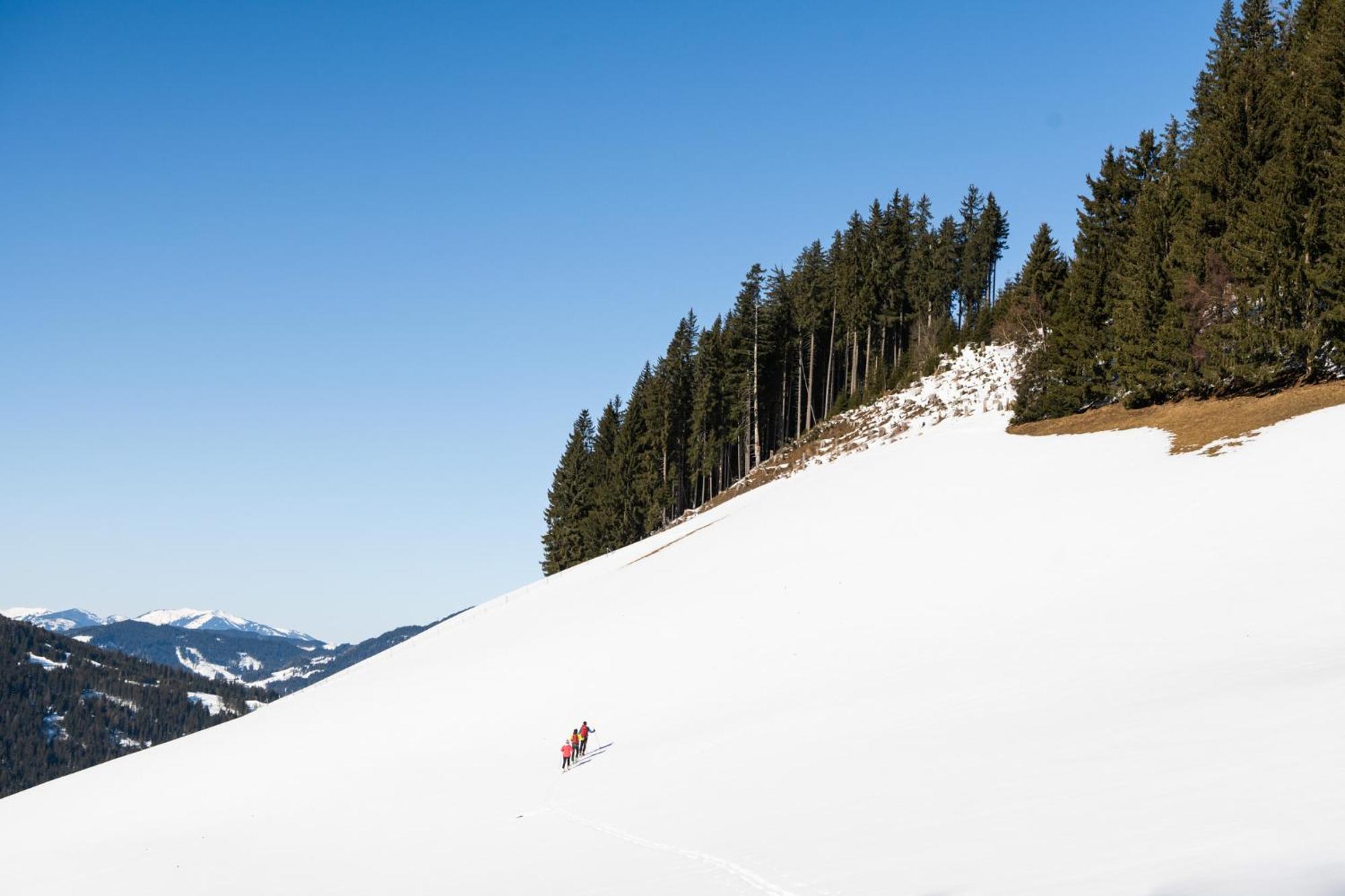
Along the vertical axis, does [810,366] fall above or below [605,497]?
above

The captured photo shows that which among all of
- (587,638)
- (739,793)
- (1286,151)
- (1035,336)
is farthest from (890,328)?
(739,793)

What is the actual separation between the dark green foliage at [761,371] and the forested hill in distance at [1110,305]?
0.78 ft

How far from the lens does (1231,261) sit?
32.5 metres

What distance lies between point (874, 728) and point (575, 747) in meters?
7.82

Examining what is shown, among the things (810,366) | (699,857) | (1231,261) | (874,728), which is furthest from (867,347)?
(699,857)

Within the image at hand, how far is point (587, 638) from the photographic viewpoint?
107 feet

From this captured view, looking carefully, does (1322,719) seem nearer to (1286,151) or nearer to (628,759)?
(628,759)

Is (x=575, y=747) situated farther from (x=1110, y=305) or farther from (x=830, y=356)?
(x=830, y=356)

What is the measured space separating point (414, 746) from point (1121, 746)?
19.7 m

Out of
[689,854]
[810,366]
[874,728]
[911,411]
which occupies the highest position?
[810,366]

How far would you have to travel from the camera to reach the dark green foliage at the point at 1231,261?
101 feet

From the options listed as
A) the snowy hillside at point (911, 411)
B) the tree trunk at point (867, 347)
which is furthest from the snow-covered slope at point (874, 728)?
the tree trunk at point (867, 347)

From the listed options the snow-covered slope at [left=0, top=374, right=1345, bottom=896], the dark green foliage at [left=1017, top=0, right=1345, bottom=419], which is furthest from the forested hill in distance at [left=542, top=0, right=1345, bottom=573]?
the snow-covered slope at [left=0, top=374, right=1345, bottom=896]

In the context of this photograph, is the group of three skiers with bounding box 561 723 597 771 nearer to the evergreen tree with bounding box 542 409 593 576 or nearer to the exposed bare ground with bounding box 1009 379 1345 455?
Result: the exposed bare ground with bounding box 1009 379 1345 455
